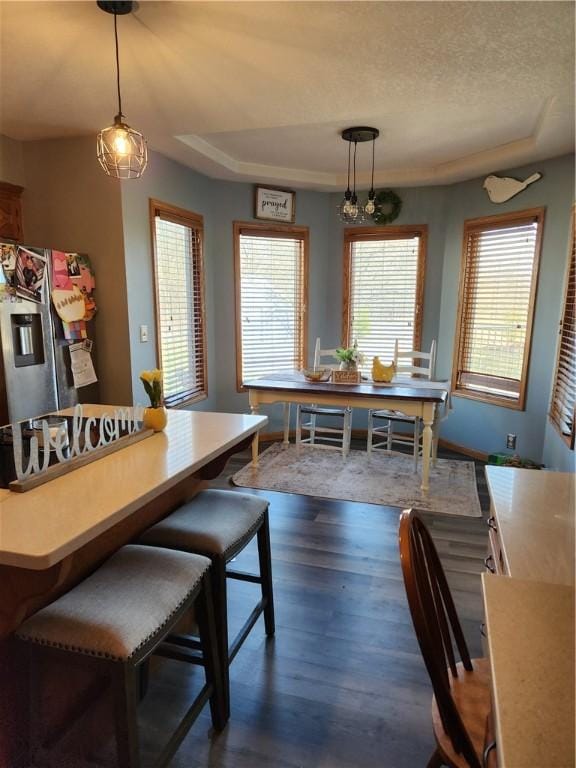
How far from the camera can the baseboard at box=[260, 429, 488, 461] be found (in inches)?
177

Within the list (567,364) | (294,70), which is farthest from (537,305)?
(294,70)

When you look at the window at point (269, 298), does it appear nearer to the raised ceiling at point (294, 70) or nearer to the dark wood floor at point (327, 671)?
the raised ceiling at point (294, 70)

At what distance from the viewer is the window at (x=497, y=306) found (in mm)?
3982

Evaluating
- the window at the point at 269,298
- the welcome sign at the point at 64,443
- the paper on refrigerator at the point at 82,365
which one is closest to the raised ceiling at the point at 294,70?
the window at the point at 269,298

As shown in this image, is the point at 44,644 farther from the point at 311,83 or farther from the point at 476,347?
the point at 476,347

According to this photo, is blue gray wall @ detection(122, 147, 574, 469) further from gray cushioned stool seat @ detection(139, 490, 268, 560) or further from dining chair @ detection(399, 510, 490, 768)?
dining chair @ detection(399, 510, 490, 768)

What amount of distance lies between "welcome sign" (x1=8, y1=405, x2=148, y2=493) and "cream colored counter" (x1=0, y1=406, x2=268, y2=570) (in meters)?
0.03

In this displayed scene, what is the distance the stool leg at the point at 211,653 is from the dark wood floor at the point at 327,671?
0.07 metres

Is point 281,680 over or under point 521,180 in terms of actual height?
under

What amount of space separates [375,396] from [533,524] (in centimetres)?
219

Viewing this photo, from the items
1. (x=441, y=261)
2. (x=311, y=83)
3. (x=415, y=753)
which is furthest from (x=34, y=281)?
(x=441, y=261)

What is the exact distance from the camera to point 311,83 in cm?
234

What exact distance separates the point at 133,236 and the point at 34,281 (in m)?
0.84

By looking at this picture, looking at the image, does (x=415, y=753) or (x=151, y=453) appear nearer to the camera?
(x=415, y=753)
